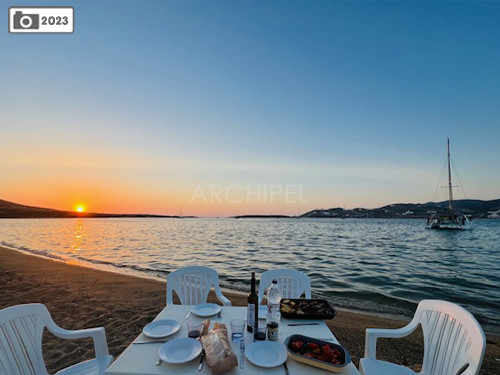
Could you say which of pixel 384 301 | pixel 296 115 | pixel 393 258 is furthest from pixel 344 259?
pixel 296 115

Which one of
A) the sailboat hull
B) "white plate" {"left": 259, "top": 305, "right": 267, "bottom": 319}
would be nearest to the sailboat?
the sailboat hull

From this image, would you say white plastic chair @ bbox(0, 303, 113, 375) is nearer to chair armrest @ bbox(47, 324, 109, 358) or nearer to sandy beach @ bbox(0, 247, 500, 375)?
chair armrest @ bbox(47, 324, 109, 358)

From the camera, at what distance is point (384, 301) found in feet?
24.2

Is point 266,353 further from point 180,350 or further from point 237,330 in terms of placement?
point 180,350

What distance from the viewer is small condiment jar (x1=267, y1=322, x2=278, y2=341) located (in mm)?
1842

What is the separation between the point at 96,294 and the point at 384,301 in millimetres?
8108

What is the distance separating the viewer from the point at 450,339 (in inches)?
81.1

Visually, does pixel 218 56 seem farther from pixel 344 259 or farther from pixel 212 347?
pixel 344 259

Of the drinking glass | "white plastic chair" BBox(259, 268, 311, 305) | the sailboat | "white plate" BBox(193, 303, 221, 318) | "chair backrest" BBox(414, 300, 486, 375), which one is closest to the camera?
"chair backrest" BBox(414, 300, 486, 375)

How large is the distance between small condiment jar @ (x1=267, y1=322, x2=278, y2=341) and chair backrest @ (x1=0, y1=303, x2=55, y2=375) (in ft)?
6.39

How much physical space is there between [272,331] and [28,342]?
2.01 m

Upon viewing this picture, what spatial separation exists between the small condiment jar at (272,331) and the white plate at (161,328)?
730mm

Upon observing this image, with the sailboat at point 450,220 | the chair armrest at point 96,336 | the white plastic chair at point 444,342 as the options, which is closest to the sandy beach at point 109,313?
the chair armrest at point 96,336

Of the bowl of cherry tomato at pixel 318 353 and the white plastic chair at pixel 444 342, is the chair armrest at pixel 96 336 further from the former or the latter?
the white plastic chair at pixel 444 342
